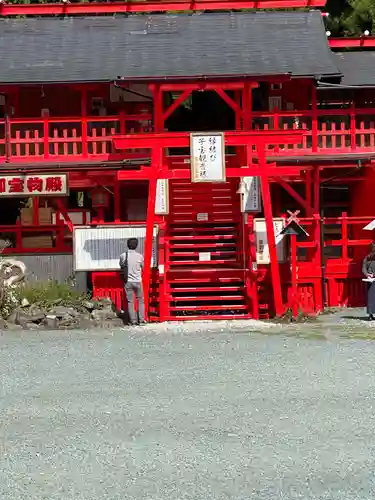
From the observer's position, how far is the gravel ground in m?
6.16

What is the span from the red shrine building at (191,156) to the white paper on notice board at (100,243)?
2 cm

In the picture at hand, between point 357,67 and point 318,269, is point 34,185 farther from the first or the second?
point 357,67

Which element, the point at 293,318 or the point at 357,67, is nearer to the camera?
the point at 293,318

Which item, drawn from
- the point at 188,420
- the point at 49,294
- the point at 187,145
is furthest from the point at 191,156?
the point at 188,420

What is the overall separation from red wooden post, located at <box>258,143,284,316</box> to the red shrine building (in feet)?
0.09

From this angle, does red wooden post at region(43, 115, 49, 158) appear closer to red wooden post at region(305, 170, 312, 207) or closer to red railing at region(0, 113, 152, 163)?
red railing at region(0, 113, 152, 163)

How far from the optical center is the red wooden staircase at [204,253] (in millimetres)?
17266

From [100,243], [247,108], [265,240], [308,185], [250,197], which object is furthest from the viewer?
[308,185]

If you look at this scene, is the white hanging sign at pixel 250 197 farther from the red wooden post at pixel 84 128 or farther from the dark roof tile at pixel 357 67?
the dark roof tile at pixel 357 67

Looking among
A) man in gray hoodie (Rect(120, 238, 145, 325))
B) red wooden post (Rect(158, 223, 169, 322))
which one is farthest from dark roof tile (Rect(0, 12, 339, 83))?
man in gray hoodie (Rect(120, 238, 145, 325))

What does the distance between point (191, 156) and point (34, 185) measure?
406 cm

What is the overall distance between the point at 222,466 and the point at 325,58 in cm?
1442

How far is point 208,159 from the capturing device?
16.0 m

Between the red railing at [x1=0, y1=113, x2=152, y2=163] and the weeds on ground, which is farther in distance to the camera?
the red railing at [x1=0, y1=113, x2=152, y2=163]
